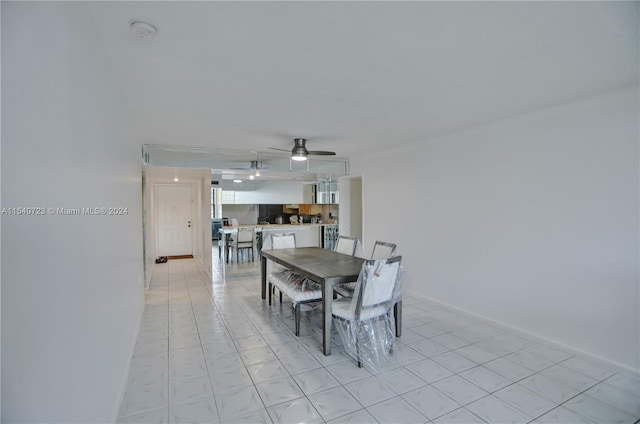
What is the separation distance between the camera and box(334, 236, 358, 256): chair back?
14.3 feet

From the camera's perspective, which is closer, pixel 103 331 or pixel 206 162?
pixel 103 331

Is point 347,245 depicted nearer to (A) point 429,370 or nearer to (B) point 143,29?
(A) point 429,370

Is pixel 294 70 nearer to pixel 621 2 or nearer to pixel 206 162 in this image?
pixel 621 2

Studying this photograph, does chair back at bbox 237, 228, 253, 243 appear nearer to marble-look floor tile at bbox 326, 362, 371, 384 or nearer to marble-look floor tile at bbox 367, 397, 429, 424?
marble-look floor tile at bbox 326, 362, 371, 384

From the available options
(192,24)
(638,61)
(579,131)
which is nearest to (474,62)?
(638,61)

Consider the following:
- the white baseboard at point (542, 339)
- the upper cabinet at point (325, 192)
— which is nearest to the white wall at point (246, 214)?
the upper cabinet at point (325, 192)

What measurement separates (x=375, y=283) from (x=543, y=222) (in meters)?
1.83

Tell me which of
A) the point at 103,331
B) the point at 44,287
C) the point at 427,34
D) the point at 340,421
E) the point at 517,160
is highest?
the point at 427,34

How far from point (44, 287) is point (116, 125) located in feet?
5.70

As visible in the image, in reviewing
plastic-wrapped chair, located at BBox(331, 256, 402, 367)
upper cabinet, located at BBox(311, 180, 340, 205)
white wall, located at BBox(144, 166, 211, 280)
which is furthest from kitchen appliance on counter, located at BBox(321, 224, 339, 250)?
plastic-wrapped chair, located at BBox(331, 256, 402, 367)

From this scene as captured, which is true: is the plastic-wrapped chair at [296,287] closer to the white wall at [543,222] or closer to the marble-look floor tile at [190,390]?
the marble-look floor tile at [190,390]

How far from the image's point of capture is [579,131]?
9.13 ft

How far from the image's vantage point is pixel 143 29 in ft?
5.37

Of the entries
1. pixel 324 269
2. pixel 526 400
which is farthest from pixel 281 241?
pixel 526 400
